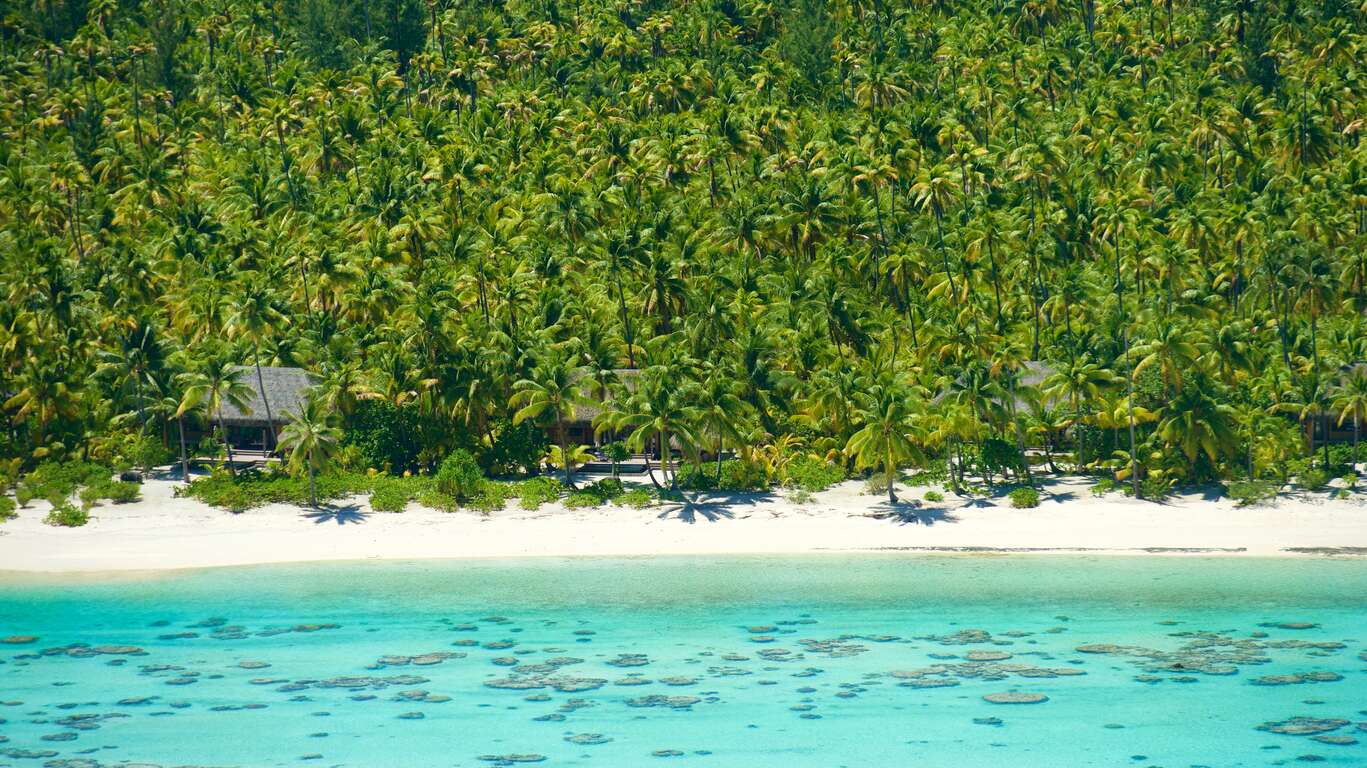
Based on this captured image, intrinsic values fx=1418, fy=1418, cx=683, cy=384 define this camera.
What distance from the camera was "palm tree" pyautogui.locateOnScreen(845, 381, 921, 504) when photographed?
4909 centimetres

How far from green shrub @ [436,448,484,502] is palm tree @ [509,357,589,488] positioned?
253 centimetres

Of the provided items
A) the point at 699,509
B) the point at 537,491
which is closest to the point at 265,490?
the point at 537,491

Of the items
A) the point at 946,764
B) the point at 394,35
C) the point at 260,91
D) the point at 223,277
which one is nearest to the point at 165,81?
the point at 260,91

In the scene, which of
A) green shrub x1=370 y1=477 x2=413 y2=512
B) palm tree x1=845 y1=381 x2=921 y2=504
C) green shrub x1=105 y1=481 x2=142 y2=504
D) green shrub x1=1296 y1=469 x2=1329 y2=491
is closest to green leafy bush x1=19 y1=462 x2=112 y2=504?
green shrub x1=105 y1=481 x2=142 y2=504

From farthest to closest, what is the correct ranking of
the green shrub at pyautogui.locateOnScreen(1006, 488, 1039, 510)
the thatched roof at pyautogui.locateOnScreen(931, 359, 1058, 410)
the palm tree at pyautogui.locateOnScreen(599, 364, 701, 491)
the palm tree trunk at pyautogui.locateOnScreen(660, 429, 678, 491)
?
the thatched roof at pyautogui.locateOnScreen(931, 359, 1058, 410)
the palm tree trunk at pyautogui.locateOnScreen(660, 429, 678, 491)
the palm tree at pyautogui.locateOnScreen(599, 364, 701, 491)
the green shrub at pyautogui.locateOnScreen(1006, 488, 1039, 510)

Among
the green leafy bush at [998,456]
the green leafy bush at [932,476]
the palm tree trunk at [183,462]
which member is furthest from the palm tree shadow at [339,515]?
the green leafy bush at [998,456]

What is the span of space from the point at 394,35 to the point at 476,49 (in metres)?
14.5

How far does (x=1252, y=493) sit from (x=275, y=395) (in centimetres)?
3844

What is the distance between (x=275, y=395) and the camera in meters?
59.6

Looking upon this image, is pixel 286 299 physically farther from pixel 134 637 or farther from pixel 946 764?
pixel 946 764

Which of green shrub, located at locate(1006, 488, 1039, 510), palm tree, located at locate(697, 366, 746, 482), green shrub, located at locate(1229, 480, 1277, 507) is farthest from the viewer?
palm tree, located at locate(697, 366, 746, 482)

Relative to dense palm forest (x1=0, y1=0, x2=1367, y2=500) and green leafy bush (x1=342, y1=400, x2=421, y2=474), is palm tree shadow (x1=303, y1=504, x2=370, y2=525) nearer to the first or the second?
dense palm forest (x1=0, y1=0, x2=1367, y2=500)

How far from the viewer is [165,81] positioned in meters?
108

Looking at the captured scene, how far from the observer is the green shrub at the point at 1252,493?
1932 inches
